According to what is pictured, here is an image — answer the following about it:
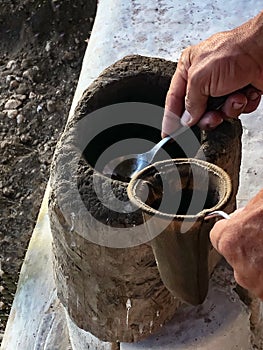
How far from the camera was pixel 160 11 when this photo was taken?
7.46 ft

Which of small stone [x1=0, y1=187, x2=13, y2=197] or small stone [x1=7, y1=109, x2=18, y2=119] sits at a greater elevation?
small stone [x1=7, y1=109, x2=18, y2=119]

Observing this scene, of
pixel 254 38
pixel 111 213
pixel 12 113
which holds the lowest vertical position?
pixel 12 113

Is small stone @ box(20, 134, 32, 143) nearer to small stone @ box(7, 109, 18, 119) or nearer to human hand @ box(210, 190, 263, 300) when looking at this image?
small stone @ box(7, 109, 18, 119)

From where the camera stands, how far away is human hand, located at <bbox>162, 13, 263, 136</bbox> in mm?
1468

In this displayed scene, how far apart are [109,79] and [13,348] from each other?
0.75 m

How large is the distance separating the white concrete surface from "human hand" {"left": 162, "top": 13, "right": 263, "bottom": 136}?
0.37 m

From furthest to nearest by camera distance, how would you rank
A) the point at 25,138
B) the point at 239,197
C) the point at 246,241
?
the point at 25,138
the point at 239,197
the point at 246,241

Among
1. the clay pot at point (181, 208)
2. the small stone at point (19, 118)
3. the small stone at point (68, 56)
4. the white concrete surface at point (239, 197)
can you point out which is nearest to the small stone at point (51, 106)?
the small stone at point (19, 118)

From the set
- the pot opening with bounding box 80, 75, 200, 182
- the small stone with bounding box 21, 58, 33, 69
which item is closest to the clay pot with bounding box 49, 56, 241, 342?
the pot opening with bounding box 80, 75, 200, 182

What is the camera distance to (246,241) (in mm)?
1155

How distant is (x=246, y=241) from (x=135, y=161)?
0.34 metres

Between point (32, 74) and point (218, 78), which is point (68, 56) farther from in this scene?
point (218, 78)

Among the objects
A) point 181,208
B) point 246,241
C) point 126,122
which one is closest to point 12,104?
point 126,122

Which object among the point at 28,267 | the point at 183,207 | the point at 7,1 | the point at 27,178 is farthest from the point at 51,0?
the point at 183,207
